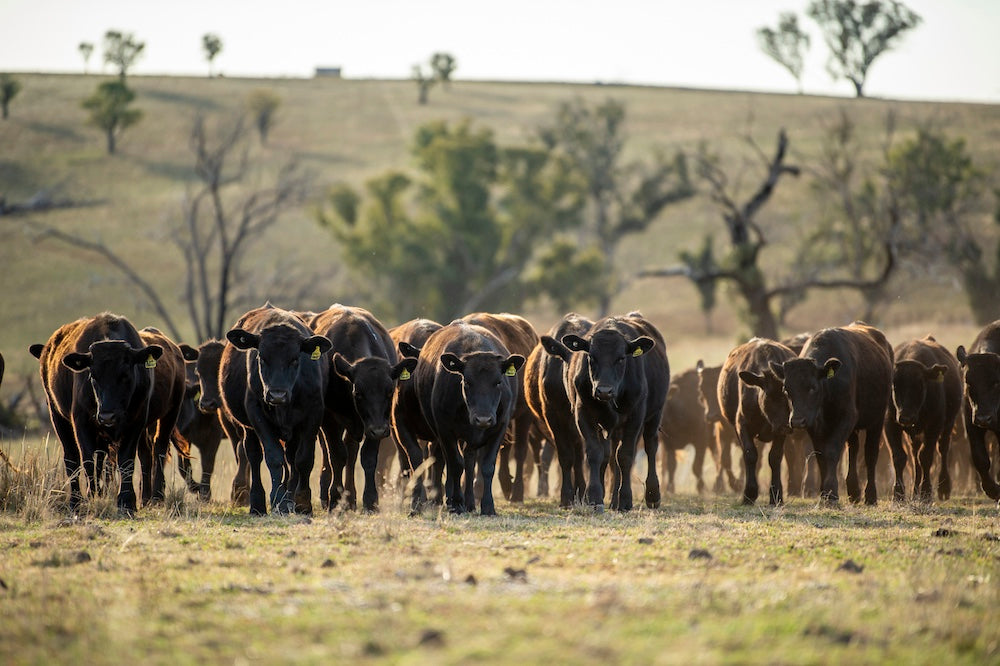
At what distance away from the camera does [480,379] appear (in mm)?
11797

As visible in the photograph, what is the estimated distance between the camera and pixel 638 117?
9562 cm

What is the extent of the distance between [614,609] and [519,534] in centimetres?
362

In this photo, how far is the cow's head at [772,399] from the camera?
45.8 ft

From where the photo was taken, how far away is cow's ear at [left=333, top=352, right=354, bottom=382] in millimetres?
12336

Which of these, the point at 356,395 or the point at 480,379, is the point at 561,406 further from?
the point at 356,395

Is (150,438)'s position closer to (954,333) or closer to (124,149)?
(954,333)

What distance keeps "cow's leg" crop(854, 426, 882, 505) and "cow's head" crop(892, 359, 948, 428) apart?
0.35 metres

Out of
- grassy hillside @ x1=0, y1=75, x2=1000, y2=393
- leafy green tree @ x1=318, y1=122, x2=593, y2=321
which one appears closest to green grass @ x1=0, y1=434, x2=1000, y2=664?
grassy hillside @ x1=0, y1=75, x2=1000, y2=393

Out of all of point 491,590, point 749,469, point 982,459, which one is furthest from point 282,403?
point 982,459

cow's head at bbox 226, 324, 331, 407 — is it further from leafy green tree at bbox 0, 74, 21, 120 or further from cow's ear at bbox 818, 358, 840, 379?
leafy green tree at bbox 0, 74, 21, 120

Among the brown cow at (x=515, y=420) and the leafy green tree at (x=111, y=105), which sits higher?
the leafy green tree at (x=111, y=105)

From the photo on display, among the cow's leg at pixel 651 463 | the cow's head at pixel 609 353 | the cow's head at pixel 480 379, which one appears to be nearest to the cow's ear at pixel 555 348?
the cow's head at pixel 609 353

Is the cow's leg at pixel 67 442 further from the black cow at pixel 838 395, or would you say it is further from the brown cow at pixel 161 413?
the black cow at pixel 838 395

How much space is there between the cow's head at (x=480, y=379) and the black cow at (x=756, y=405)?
3389 millimetres
